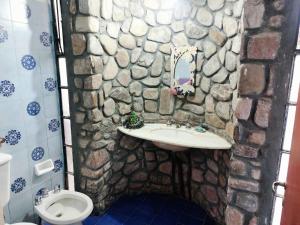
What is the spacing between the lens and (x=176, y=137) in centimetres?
216

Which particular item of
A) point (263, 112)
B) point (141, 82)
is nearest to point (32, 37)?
point (141, 82)

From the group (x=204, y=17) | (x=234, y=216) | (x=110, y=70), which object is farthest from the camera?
(x=110, y=70)

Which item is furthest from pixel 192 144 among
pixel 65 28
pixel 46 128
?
pixel 65 28

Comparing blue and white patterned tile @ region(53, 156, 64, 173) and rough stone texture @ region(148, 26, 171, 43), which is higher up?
rough stone texture @ region(148, 26, 171, 43)

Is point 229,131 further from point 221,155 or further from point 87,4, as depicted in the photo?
point 87,4

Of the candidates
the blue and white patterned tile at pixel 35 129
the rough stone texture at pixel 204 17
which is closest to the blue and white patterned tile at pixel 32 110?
the blue and white patterned tile at pixel 35 129

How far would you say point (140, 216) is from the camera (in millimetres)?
2389

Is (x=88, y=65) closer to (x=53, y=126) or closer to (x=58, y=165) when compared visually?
(x=53, y=126)

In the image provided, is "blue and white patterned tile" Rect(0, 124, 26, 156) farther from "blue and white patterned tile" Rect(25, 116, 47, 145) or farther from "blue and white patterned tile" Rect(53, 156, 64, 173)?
"blue and white patterned tile" Rect(53, 156, 64, 173)

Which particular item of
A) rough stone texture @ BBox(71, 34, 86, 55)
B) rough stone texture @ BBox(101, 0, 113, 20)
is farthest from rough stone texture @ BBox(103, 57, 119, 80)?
rough stone texture @ BBox(101, 0, 113, 20)

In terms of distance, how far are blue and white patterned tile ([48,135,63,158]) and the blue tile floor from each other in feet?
2.50

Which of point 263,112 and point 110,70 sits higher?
point 110,70

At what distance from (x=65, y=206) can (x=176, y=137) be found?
1268 mm

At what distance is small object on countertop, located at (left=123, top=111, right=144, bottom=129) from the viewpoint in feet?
7.84
